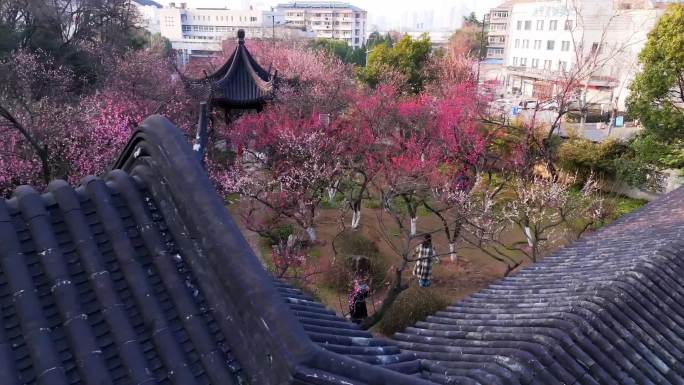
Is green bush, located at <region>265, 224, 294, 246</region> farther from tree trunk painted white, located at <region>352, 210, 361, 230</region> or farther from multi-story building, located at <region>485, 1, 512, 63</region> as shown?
multi-story building, located at <region>485, 1, 512, 63</region>

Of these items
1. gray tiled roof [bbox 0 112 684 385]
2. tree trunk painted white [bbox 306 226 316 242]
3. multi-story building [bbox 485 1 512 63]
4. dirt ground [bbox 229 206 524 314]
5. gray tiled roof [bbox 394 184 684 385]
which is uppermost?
multi-story building [bbox 485 1 512 63]

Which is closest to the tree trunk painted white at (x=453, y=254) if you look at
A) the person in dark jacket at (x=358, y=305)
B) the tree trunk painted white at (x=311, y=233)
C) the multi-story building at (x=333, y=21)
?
the tree trunk painted white at (x=311, y=233)

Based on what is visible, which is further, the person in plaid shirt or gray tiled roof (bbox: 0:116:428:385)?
the person in plaid shirt

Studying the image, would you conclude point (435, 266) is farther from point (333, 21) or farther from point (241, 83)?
point (333, 21)

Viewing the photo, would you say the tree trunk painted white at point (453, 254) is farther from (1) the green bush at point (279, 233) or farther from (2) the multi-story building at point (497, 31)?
(2) the multi-story building at point (497, 31)

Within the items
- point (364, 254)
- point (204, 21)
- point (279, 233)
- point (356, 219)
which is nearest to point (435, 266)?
point (364, 254)

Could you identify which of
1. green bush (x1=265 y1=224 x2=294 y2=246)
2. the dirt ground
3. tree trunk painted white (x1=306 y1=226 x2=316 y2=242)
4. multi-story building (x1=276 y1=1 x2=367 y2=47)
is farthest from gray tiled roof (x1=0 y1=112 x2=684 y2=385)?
multi-story building (x1=276 y1=1 x2=367 y2=47)

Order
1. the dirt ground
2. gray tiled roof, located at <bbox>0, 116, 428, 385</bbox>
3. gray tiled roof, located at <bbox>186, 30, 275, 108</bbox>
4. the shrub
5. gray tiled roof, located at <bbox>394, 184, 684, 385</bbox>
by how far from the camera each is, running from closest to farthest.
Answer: gray tiled roof, located at <bbox>0, 116, 428, 385</bbox> → gray tiled roof, located at <bbox>394, 184, 684, 385</bbox> → the dirt ground → the shrub → gray tiled roof, located at <bbox>186, 30, 275, 108</bbox>
